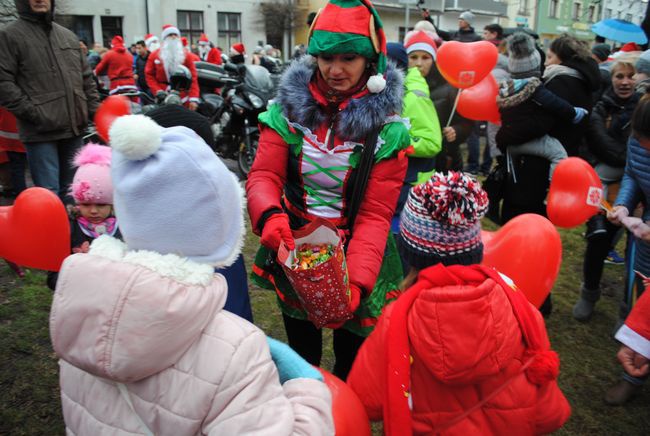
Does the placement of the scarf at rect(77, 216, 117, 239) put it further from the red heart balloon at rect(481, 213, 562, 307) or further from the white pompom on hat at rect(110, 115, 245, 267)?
the red heart balloon at rect(481, 213, 562, 307)

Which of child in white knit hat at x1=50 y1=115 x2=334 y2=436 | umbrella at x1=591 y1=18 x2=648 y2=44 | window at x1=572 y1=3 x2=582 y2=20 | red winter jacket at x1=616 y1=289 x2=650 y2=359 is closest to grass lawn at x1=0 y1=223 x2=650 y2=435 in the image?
red winter jacket at x1=616 y1=289 x2=650 y2=359

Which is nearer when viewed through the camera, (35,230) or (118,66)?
(35,230)

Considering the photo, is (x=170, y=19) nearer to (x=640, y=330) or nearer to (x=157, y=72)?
(x=157, y=72)

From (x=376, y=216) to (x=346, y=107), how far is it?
439mm

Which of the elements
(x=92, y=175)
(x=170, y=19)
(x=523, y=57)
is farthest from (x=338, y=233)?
(x=170, y=19)

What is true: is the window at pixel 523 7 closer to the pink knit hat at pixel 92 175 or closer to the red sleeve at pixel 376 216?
the red sleeve at pixel 376 216

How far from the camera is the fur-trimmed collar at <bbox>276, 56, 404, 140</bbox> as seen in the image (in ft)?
6.15

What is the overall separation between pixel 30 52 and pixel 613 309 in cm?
467

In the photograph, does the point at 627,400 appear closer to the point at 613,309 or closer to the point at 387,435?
the point at 613,309

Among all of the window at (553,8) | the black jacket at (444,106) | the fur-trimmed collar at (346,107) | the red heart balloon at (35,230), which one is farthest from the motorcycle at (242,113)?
the window at (553,8)

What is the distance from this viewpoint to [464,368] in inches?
50.9

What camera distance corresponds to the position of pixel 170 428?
3.29ft

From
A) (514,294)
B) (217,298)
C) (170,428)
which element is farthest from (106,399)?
(514,294)

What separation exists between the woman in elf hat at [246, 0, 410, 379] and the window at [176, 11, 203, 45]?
26688 millimetres
